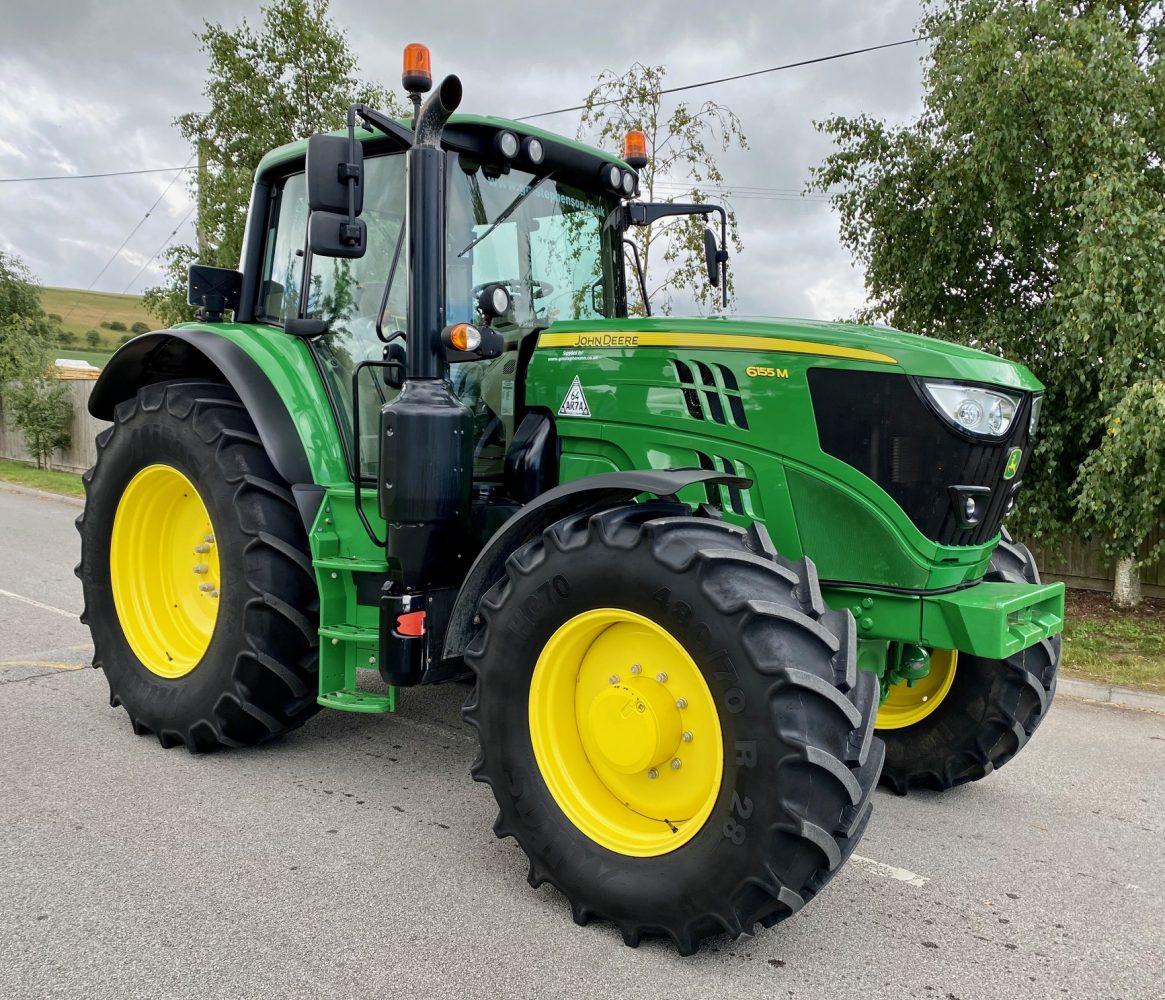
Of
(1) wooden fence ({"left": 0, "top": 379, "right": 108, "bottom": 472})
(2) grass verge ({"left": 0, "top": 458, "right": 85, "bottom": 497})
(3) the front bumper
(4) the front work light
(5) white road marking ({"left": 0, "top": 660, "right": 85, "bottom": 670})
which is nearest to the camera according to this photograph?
(3) the front bumper

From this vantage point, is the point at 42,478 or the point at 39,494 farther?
the point at 42,478

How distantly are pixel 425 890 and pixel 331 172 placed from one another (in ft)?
7.72

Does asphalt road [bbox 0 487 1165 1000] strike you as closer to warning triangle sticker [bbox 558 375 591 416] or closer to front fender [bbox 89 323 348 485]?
front fender [bbox 89 323 348 485]

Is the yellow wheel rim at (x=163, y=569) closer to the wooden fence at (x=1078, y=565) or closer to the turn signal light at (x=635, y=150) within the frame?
the turn signal light at (x=635, y=150)

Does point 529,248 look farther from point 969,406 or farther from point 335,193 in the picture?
point 969,406

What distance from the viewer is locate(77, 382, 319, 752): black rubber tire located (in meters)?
3.92

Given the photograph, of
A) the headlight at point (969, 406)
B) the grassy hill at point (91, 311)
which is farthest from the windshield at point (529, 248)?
the grassy hill at point (91, 311)

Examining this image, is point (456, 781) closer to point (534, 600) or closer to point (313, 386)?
point (534, 600)

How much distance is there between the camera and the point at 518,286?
13.0ft

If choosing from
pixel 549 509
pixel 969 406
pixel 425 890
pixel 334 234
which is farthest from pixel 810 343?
pixel 425 890

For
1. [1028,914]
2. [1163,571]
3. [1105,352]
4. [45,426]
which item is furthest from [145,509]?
[45,426]

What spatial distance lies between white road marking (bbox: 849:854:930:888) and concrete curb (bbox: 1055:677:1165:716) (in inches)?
124

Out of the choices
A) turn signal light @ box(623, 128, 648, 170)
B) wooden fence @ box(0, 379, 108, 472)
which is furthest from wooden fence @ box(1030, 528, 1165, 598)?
wooden fence @ box(0, 379, 108, 472)

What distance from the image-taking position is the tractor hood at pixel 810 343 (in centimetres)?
306
